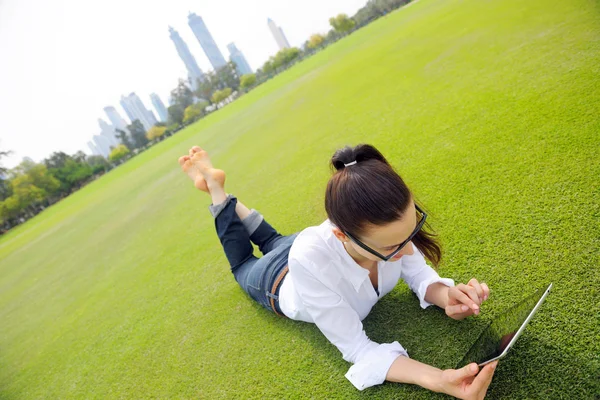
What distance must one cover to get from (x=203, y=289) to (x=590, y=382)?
2.85 metres

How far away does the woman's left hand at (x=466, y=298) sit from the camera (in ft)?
4.78

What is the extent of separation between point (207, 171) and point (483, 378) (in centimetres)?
233

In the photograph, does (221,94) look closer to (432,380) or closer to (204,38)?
(432,380)

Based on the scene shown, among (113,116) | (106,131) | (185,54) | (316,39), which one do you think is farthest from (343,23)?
(113,116)

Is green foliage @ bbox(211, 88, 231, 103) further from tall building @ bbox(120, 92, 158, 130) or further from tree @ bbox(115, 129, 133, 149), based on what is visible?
tall building @ bbox(120, 92, 158, 130)

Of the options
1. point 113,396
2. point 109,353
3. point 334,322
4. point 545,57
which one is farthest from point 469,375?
point 545,57

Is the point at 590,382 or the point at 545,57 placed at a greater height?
Answer: the point at 545,57

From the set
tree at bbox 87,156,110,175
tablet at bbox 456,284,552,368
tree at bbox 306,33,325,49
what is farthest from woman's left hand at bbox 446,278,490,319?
tree at bbox 306,33,325,49

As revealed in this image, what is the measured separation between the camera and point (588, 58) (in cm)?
351

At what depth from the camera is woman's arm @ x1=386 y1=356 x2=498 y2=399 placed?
1.18 m

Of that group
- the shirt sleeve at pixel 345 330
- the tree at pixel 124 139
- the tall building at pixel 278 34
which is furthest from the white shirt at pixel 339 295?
the tall building at pixel 278 34

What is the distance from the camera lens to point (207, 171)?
9.07 ft

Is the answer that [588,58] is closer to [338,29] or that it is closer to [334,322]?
[334,322]

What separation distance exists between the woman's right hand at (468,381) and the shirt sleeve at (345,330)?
0.26 m
